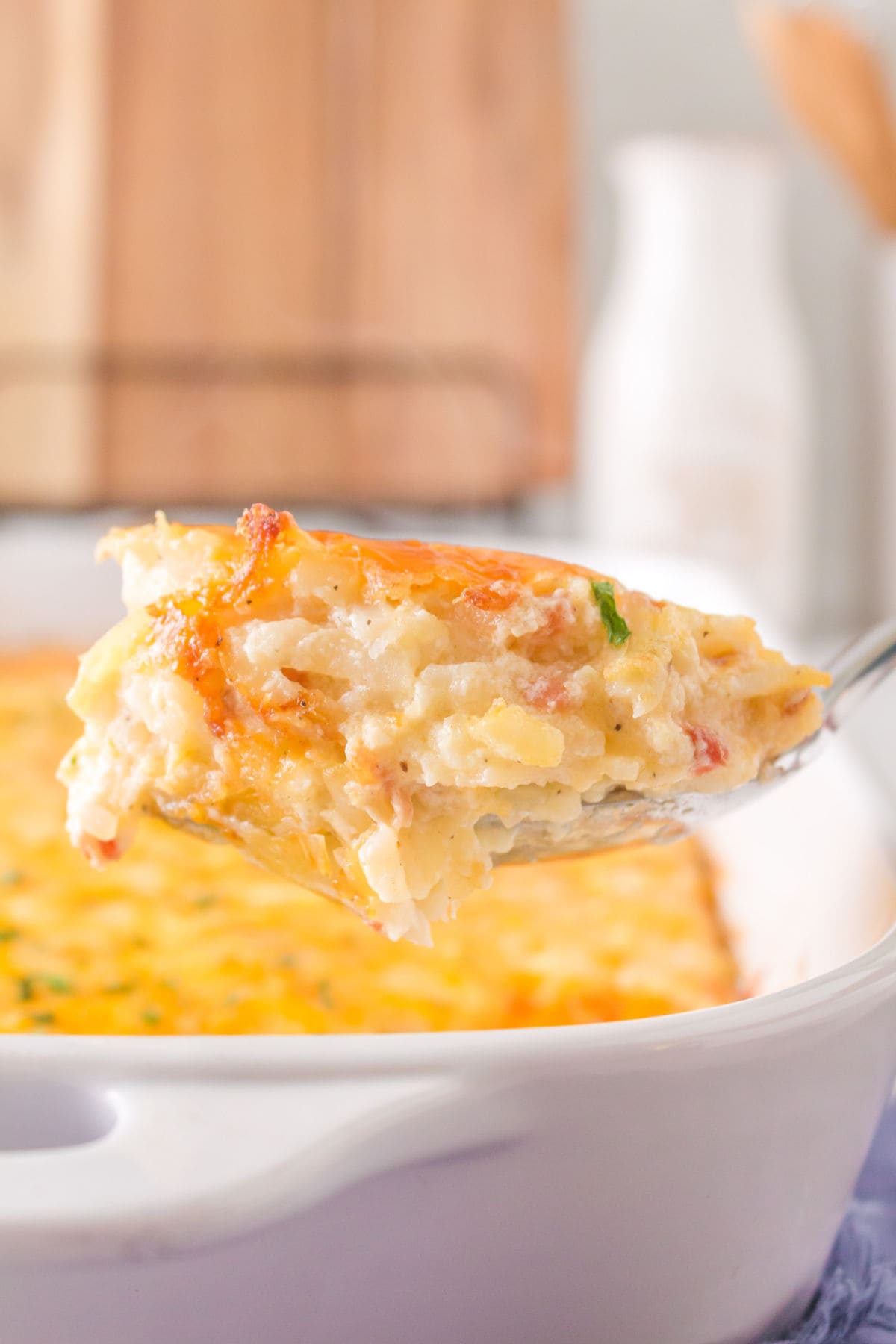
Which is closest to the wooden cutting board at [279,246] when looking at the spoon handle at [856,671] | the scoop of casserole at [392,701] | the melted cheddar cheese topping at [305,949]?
the melted cheddar cheese topping at [305,949]

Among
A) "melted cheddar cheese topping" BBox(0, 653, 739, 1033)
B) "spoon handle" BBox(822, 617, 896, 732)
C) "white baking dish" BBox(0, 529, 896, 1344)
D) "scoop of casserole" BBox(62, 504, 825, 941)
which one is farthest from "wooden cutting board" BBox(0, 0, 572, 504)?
"white baking dish" BBox(0, 529, 896, 1344)

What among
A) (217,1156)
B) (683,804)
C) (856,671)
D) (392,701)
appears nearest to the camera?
(217,1156)

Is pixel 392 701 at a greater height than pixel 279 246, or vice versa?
pixel 279 246

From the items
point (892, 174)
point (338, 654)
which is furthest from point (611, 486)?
point (338, 654)

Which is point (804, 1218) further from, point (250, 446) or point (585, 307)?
point (585, 307)

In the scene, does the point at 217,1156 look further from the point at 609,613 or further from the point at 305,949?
the point at 305,949

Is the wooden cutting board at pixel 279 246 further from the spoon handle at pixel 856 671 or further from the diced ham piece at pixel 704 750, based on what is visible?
the diced ham piece at pixel 704 750

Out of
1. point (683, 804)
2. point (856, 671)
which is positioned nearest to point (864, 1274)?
point (683, 804)
